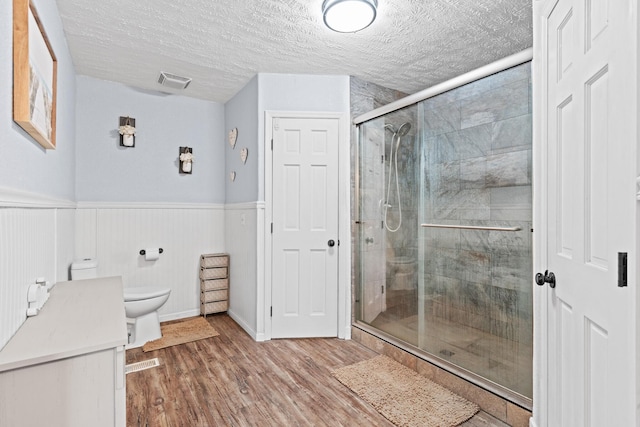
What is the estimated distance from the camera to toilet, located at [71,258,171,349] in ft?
9.00

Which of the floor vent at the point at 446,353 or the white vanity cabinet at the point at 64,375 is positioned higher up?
the white vanity cabinet at the point at 64,375

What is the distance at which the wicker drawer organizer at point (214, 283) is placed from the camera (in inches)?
144

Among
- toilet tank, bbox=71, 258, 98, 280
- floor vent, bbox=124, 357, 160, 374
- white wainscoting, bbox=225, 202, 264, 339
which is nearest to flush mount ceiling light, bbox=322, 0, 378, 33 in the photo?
white wainscoting, bbox=225, 202, 264, 339

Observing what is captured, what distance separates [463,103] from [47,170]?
2492 millimetres

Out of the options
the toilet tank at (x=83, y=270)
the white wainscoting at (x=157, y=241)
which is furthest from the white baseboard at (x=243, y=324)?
the toilet tank at (x=83, y=270)

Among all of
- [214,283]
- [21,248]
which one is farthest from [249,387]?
[214,283]

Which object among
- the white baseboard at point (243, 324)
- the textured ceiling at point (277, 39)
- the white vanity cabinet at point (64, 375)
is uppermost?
the textured ceiling at point (277, 39)

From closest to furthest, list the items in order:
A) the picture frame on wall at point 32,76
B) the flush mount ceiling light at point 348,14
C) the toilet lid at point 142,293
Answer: the picture frame on wall at point 32,76 → the flush mount ceiling light at point 348,14 → the toilet lid at point 142,293

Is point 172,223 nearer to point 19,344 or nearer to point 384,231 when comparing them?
point 384,231

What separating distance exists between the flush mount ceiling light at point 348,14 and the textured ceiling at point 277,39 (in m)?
0.11

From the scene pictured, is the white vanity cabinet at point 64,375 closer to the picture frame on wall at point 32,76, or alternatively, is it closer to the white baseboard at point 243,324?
the picture frame on wall at point 32,76

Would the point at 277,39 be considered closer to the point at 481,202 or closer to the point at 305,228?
the point at 305,228

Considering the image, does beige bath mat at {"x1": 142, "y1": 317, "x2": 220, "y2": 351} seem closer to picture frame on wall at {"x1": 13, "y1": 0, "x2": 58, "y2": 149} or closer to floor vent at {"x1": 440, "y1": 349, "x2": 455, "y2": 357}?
picture frame on wall at {"x1": 13, "y1": 0, "x2": 58, "y2": 149}

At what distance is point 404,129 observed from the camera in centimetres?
274
